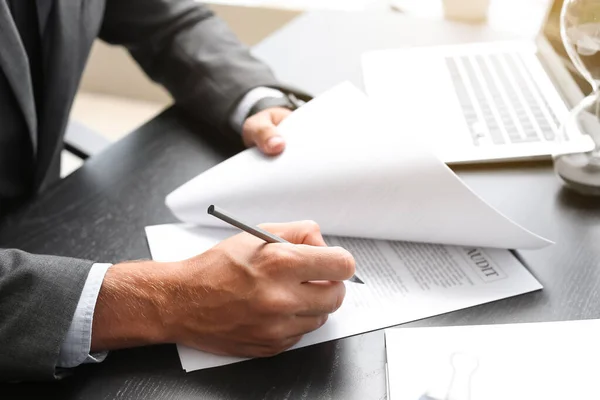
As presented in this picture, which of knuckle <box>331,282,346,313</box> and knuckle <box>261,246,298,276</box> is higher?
knuckle <box>261,246,298,276</box>

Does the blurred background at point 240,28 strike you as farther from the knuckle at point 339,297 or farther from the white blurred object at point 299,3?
the knuckle at point 339,297

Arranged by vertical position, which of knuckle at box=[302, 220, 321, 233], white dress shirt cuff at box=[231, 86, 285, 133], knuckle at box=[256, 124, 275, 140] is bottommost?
white dress shirt cuff at box=[231, 86, 285, 133]

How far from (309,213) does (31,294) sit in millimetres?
314

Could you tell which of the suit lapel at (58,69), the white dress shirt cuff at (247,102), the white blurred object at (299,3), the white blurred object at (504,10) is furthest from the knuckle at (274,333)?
the white blurred object at (299,3)

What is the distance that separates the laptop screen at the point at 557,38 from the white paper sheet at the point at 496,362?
36 centimetres

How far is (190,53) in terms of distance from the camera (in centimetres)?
106

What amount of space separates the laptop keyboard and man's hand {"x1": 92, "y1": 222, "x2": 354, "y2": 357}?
373 millimetres

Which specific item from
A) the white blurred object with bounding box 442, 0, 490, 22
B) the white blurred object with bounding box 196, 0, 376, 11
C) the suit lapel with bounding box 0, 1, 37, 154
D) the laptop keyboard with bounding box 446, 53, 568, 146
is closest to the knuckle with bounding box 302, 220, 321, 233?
the laptop keyboard with bounding box 446, 53, 568, 146

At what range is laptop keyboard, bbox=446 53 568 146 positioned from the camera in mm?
891

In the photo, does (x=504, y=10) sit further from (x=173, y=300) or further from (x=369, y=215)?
(x=173, y=300)

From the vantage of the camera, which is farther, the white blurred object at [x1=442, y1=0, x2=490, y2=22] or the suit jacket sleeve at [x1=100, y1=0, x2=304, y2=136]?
the white blurred object at [x1=442, y1=0, x2=490, y2=22]

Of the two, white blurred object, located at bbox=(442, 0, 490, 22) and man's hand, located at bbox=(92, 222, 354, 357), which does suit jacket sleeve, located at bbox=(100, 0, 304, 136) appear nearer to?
man's hand, located at bbox=(92, 222, 354, 357)

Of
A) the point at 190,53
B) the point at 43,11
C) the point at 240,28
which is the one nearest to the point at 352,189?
the point at 190,53

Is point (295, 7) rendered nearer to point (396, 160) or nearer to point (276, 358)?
point (396, 160)
